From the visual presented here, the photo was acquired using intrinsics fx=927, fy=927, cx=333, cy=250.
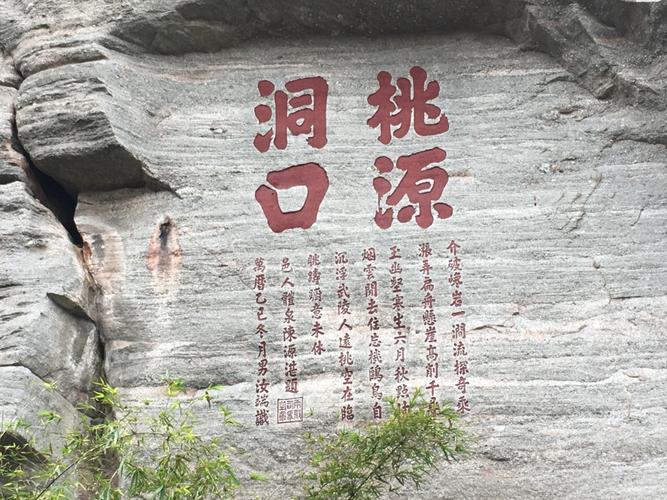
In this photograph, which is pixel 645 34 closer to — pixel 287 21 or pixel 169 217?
pixel 287 21

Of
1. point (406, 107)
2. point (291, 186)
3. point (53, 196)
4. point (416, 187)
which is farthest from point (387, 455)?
point (53, 196)

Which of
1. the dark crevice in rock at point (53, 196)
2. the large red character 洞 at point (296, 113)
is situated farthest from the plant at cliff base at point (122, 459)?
the large red character 洞 at point (296, 113)

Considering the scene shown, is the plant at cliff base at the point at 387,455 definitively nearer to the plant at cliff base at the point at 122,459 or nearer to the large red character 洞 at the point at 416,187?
the plant at cliff base at the point at 122,459

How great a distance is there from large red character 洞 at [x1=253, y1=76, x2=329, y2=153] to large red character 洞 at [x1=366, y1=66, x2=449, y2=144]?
0.91 ft

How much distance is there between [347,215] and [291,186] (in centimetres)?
36

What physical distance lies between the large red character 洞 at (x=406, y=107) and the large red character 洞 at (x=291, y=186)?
416 millimetres

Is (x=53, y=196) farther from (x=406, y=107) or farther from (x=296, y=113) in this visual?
(x=406, y=107)

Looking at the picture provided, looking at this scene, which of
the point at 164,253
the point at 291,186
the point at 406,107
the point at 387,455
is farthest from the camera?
the point at 406,107

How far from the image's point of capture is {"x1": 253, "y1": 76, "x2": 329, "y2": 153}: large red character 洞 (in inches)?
198

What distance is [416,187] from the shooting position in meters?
4.81

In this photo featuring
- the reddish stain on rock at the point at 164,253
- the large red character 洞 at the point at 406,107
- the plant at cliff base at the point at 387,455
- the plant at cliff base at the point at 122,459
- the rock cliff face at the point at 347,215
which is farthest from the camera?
the large red character 洞 at the point at 406,107

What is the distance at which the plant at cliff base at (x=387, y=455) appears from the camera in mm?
3730

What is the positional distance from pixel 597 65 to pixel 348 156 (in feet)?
4.69

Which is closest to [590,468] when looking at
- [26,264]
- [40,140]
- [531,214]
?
[531,214]
